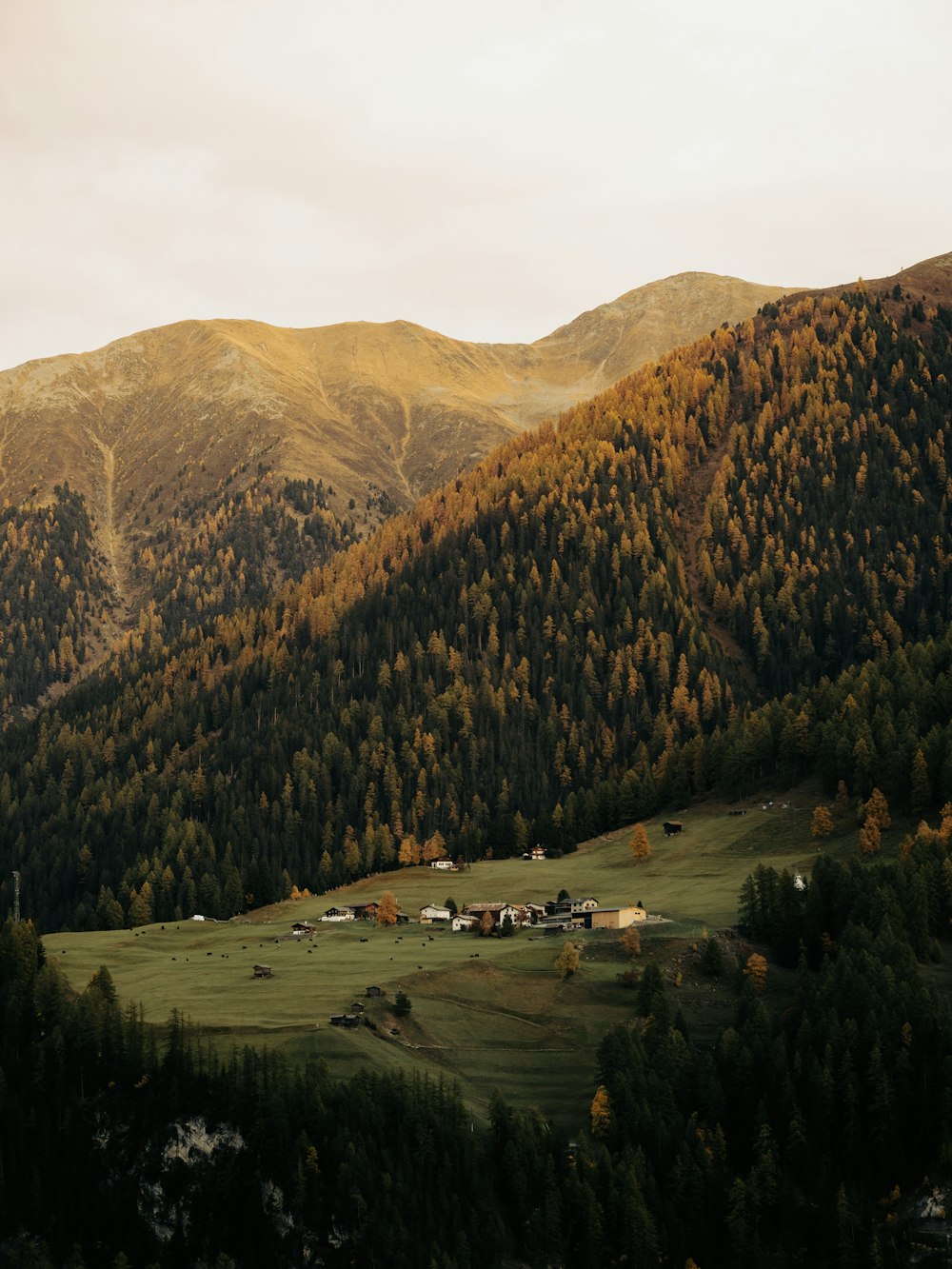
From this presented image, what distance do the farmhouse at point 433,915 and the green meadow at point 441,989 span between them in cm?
507

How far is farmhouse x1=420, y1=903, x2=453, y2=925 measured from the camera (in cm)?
18688

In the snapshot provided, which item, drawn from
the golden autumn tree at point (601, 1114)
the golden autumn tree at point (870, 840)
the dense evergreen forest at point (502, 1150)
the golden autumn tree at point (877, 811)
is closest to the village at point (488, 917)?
the dense evergreen forest at point (502, 1150)

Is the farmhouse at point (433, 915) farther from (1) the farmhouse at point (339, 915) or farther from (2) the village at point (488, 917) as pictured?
(1) the farmhouse at point (339, 915)

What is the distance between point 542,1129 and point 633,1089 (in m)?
8.82

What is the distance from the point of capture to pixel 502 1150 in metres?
120

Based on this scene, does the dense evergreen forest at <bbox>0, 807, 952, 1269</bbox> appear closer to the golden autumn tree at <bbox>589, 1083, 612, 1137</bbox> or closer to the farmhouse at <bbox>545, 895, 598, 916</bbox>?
the golden autumn tree at <bbox>589, 1083, 612, 1137</bbox>

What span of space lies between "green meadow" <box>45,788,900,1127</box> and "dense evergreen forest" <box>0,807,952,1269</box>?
4.62 meters

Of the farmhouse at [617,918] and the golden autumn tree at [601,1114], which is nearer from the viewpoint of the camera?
the golden autumn tree at [601,1114]

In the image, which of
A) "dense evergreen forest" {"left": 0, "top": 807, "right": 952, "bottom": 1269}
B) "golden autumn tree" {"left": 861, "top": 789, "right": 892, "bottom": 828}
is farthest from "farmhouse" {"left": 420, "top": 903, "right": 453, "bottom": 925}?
"golden autumn tree" {"left": 861, "top": 789, "right": 892, "bottom": 828}

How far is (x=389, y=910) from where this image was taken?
184 meters

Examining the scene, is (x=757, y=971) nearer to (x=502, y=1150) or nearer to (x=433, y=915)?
(x=502, y=1150)

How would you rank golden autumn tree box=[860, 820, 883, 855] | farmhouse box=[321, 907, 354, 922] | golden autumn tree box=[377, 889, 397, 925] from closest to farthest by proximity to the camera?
golden autumn tree box=[860, 820, 883, 855] → golden autumn tree box=[377, 889, 397, 925] → farmhouse box=[321, 907, 354, 922]

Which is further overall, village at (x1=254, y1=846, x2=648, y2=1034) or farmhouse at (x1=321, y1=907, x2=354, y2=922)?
farmhouse at (x1=321, y1=907, x2=354, y2=922)

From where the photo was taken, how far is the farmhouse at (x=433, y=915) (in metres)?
187
